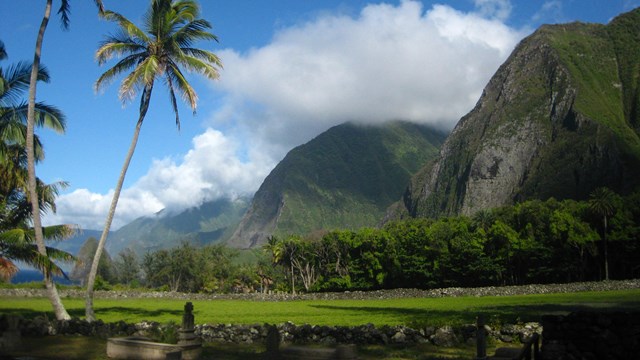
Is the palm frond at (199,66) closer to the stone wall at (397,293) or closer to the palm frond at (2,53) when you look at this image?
the palm frond at (2,53)

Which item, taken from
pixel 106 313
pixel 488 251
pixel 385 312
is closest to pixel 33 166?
pixel 106 313

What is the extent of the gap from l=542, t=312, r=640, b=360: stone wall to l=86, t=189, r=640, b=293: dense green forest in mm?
54036

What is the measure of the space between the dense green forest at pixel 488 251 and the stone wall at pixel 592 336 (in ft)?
177

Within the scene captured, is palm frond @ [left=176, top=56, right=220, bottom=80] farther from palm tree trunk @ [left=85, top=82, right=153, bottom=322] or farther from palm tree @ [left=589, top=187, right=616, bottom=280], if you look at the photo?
palm tree @ [left=589, top=187, right=616, bottom=280]

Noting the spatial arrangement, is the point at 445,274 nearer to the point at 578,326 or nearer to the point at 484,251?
the point at 484,251

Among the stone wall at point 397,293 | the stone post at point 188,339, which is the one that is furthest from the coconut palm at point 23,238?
the stone wall at point 397,293

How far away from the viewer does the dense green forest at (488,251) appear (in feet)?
207

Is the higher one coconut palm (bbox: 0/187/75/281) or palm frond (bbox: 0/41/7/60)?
palm frond (bbox: 0/41/7/60)

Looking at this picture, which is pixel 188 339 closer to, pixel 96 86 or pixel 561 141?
pixel 96 86

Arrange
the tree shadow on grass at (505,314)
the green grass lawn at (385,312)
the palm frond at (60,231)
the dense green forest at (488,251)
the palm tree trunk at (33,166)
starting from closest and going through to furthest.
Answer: the palm tree trunk at (33,166) → the tree shadow on grass at (505,314) → the palm frond at (60,231) → the green grass lawn at (385,312) → the dense green forest at (488,251)

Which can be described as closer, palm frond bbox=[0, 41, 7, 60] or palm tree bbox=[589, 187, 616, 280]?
palm frond bbox=[0, 41, 7, 60]

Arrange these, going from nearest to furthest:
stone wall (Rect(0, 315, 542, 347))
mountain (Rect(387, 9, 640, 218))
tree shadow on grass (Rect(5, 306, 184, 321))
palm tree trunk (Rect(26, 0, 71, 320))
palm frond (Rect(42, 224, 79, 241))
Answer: stone wall (Rect(0, 315, 542, 347)), palm tree trunk (Rect(26, 0, 71, 320)), palm frond (Rect(42, 224, 79, 241)), tree shadow on grass (Rect(5, 306, 184, 321)), mountain (Rect(387, 9, 640, 218))

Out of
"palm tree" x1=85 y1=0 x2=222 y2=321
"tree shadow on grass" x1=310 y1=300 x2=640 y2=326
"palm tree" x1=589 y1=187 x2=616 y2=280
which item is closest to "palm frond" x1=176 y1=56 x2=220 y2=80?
"palm tree" x1=85 y1=0 x2=222 y2=321

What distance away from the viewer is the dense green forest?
207ft
